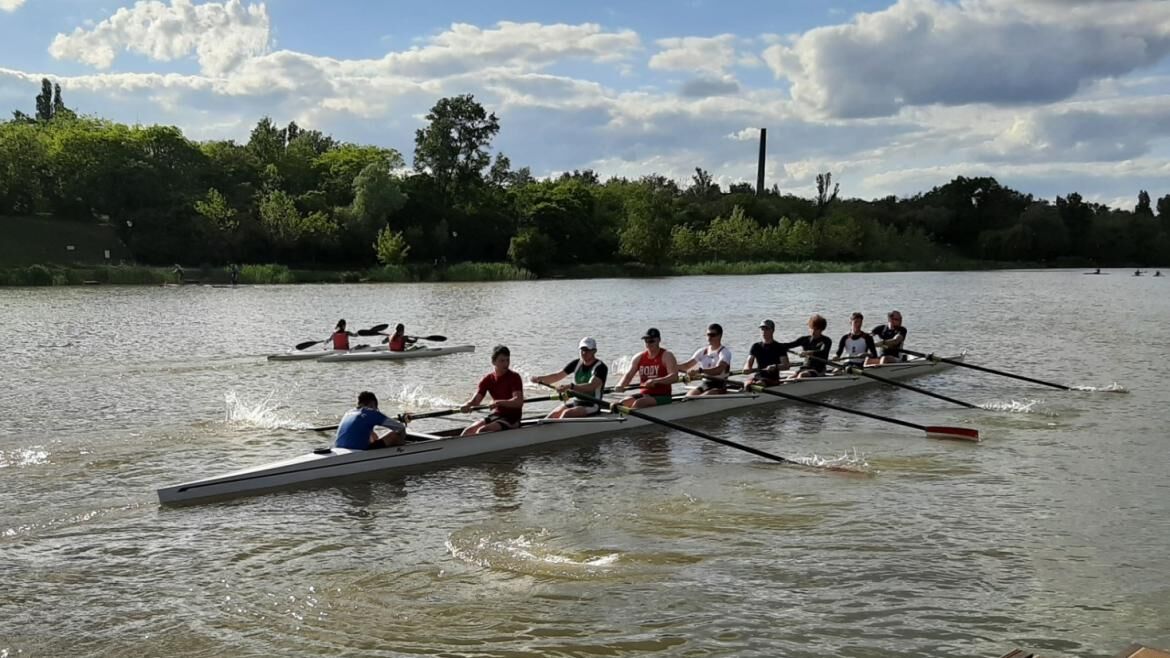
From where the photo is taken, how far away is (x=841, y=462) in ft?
45.2

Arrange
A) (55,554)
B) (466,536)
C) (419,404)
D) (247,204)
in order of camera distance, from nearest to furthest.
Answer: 1. (55,554)
2. (466,536)
3. (419,404)
4. (247,204)

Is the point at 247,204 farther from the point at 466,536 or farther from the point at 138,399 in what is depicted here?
the point at 466,536

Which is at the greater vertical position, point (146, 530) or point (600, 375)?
point (600, 375)

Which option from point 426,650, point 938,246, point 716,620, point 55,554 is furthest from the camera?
point 938,246

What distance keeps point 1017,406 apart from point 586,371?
8.94 metres

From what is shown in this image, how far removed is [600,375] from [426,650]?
7441 millimetres

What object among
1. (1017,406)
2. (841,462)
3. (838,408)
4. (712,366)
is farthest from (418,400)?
(1017,406)

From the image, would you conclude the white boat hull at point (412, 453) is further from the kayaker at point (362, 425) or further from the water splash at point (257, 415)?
the water splash at point (257, 415)

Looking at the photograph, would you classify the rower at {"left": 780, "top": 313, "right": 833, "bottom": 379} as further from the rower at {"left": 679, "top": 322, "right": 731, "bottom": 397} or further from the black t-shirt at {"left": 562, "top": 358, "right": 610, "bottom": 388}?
the black t-shirt at {"left": 562, "top": 358, "right": 610, "bottom": 388}

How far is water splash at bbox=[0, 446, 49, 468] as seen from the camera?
43.4ft

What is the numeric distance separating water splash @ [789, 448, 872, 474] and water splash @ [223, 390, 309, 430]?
809cm

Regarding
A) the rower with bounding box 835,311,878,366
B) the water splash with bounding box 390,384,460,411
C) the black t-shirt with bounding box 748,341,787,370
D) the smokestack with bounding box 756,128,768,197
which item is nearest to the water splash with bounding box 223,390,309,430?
the water splash with bounding box 390,384,460,411

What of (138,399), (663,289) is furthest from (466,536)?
(663,289)

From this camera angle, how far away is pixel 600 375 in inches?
572
